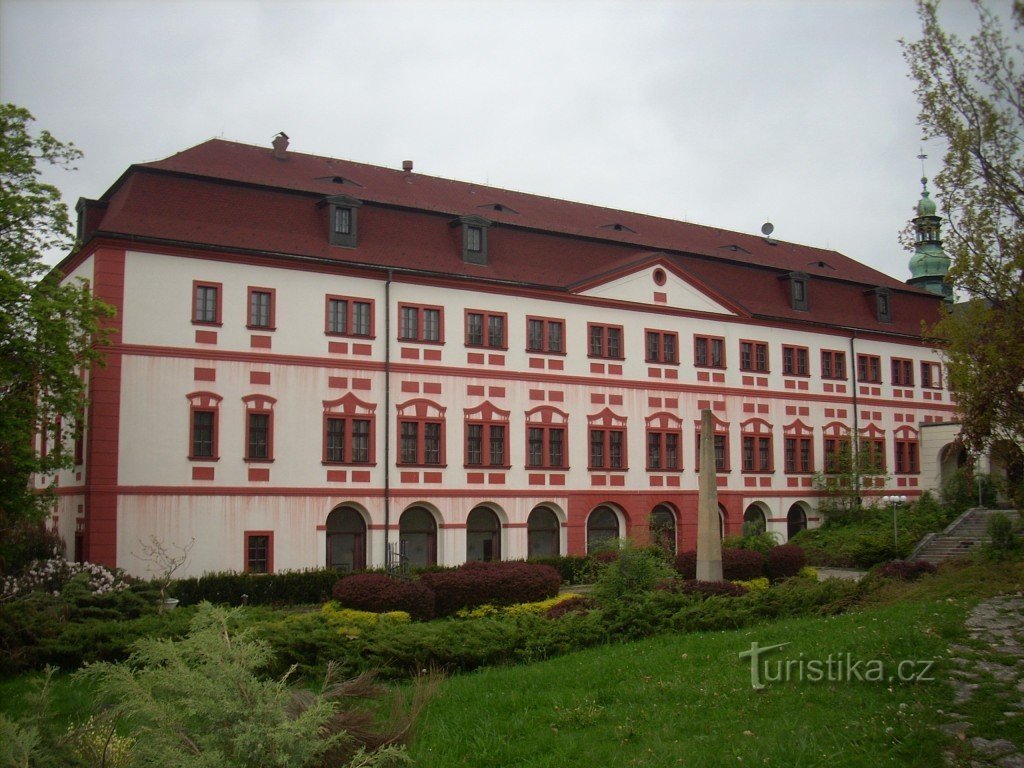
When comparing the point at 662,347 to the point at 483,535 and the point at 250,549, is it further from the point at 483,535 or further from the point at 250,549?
the point at 250,549

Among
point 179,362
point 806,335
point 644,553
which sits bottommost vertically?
point 644,553

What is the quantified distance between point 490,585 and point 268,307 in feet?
38.3

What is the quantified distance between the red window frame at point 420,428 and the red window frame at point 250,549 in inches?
190

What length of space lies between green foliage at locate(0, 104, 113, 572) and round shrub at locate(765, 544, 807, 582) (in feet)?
65.7

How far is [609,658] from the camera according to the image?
14656mm

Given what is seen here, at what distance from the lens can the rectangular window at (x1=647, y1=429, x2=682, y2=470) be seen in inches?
1507

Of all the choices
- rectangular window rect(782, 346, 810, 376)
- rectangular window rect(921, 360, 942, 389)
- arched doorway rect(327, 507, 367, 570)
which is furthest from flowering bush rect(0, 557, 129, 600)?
rectangular window rect(921, 360, 942, 389)

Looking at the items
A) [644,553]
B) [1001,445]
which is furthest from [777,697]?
[644,553]

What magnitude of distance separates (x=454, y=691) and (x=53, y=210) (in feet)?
55.0

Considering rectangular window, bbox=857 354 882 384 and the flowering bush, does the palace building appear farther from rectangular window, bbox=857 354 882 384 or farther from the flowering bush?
the flowering bush

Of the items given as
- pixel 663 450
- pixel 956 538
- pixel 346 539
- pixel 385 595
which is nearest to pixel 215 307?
pixel 346 539

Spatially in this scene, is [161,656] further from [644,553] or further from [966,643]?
[644,553]

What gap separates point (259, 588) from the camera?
90.3 ft

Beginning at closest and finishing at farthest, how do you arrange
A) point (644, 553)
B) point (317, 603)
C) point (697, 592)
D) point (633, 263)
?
point (697, 592) → point (644, 553) → point (317, 603) → point (633, 263)
